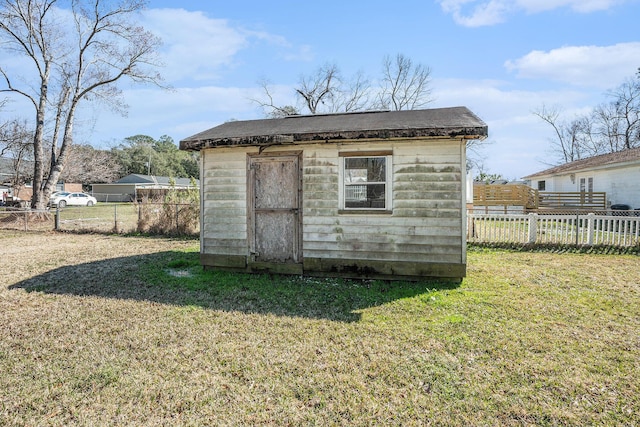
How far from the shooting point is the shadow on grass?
4781 millimetres

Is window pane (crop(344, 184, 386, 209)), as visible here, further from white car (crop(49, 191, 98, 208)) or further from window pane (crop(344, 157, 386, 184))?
white car (crop(49, 191, 98, 208))

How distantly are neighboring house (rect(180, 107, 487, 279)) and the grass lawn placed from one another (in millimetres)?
482

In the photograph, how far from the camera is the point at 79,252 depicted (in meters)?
9.14

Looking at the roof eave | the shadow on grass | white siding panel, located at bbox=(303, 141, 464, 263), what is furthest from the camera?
white siding panel, located at bbox=(303, 141, 464, 263)

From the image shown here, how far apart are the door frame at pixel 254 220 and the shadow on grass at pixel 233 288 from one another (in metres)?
0.17

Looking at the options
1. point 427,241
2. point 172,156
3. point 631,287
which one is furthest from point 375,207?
point 172,156

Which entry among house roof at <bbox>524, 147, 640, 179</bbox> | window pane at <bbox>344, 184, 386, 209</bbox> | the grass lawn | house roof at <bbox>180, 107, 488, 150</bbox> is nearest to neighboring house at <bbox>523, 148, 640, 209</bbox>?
house roof at <bbox>524, 147, 640, 179</bbox>

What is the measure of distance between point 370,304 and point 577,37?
17067 millimetres

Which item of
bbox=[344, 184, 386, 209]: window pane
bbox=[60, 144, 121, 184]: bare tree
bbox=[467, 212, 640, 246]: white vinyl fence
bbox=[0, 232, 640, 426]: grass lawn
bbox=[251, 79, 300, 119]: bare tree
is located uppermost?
bbox=[251, 79, 300, 119]: bare tree

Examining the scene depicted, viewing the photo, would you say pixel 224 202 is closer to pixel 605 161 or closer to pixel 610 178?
pixel 610 178

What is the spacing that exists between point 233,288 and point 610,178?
68.9ft

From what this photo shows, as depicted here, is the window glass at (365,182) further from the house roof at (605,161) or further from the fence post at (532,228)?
the house roof at (605,161)

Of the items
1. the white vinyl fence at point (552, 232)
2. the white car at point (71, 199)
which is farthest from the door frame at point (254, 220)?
the white car at point (71, 199)

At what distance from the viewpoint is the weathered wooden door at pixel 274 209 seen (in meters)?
A: 6.45
